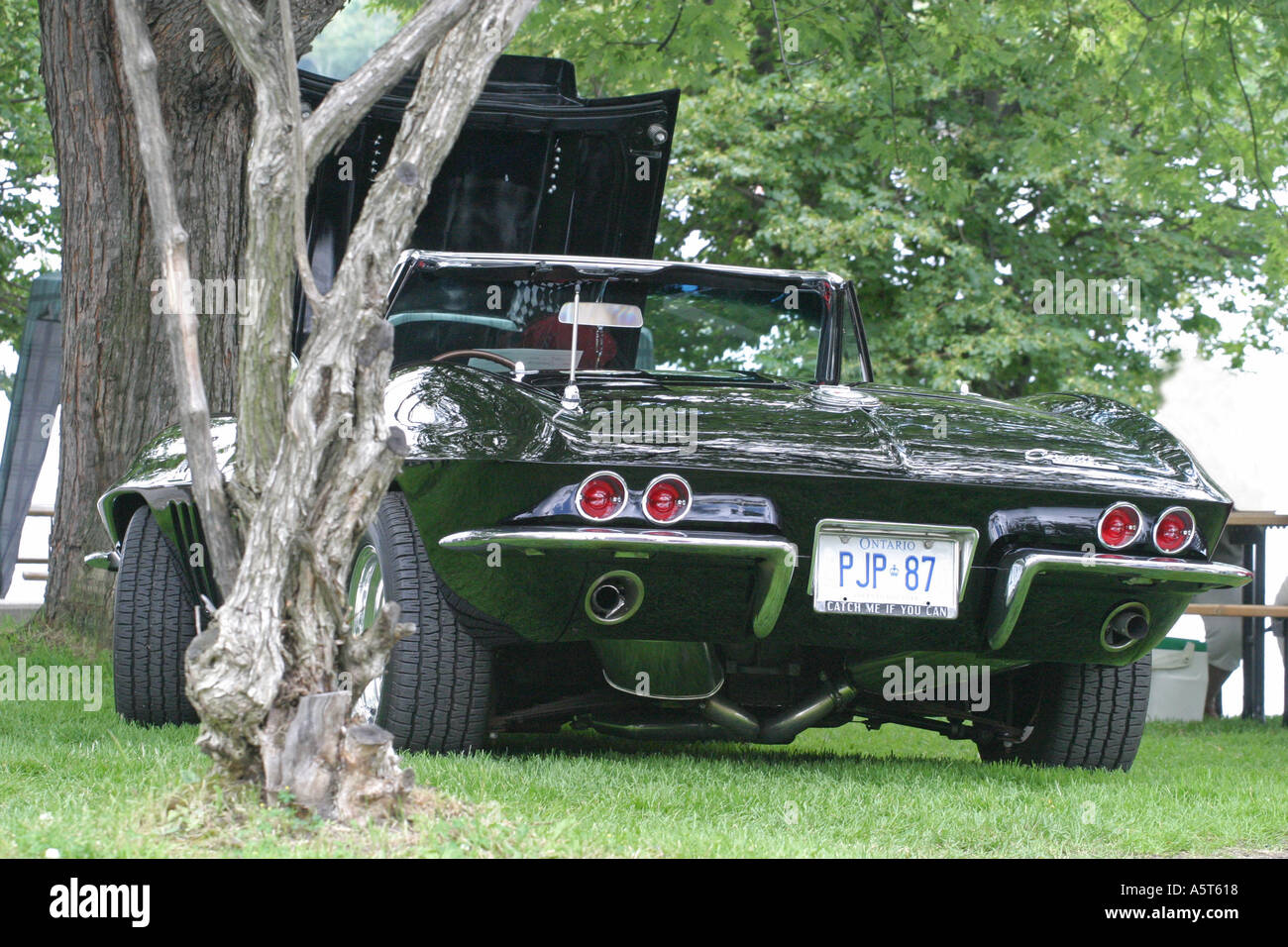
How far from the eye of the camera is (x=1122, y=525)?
157 inches

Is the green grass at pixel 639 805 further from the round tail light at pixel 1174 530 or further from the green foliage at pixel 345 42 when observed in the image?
the green foliage at pixel 345 42

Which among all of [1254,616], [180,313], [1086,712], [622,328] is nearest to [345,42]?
[1254,616]

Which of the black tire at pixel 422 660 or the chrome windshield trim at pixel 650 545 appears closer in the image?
the chrome windshield trim at pixel 650 545

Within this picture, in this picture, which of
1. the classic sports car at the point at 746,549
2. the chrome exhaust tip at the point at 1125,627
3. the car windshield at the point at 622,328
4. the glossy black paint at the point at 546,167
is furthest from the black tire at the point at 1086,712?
the glossy black paint at the point at 546,167

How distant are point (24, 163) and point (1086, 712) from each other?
1494 centimetres

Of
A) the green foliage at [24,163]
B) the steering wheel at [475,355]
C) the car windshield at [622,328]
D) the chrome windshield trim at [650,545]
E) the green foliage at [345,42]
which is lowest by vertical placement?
the chrome windshield trim at [650,545]

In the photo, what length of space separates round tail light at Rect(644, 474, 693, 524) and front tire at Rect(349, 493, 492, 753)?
70 cm

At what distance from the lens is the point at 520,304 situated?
4.98 m

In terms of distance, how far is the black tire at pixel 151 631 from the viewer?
5.05 m

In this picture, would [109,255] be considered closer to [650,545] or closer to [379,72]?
[379,72]

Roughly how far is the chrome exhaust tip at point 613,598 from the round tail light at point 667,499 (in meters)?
0.19

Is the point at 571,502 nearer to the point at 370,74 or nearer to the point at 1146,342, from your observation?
the point at 370,74
